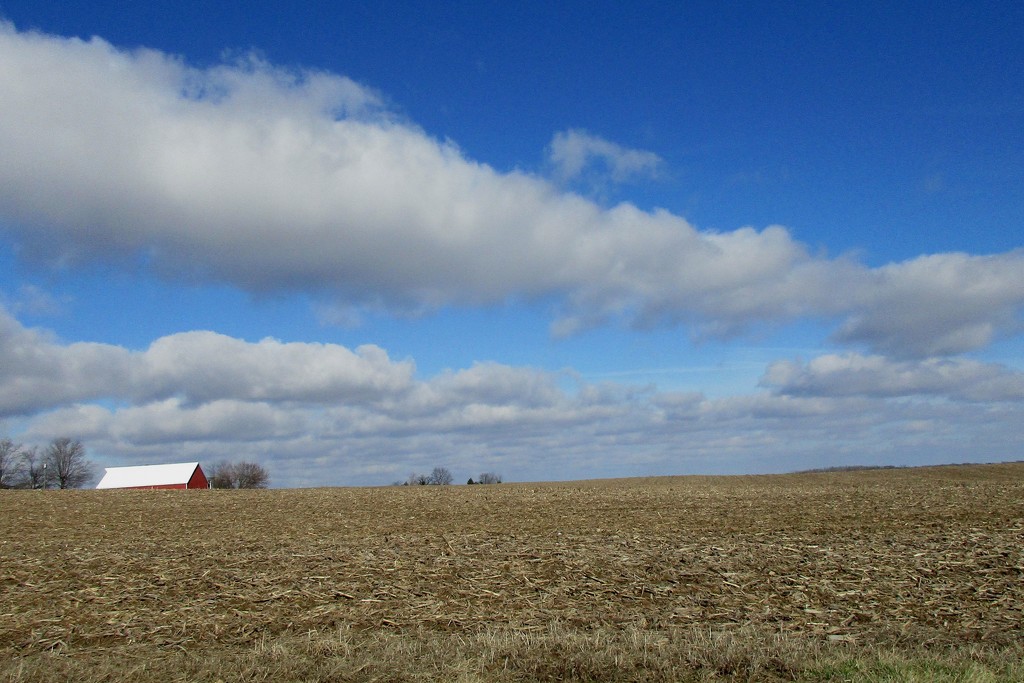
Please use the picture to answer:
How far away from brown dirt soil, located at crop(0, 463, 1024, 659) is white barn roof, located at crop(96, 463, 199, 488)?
7947cm

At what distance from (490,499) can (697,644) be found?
3037 cm

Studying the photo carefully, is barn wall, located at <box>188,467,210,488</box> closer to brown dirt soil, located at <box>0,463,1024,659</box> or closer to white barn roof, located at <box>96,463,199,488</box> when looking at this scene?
white barn roof, located at <box>96,463,199,488</box>

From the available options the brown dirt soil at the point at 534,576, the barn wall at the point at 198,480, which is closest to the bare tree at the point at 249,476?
the barn wall at the point at 198,480

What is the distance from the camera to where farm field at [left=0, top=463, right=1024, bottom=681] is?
28.6 ft

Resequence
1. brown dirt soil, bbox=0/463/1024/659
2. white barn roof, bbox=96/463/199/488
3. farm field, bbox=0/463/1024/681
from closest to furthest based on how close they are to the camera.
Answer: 1. farm field, bbox=0/463/1024/681
2. brown dirt soil, bbox=0/463/1024/659
3. white barn roof, bbox=96/463/199/488

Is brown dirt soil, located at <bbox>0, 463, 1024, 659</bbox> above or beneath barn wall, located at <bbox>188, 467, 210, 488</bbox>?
beneath

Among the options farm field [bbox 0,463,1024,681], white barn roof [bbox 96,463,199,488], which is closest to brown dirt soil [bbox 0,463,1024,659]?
farm field [bbox 0,463,1024,681]

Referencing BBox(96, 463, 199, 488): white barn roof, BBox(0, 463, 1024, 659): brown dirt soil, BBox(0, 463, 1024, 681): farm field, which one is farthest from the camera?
BBox(96, 463, 199, 488): white barn roof

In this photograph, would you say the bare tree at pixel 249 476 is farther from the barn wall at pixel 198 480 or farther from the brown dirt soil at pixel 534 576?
the brown dirt soil at pixel 534 576

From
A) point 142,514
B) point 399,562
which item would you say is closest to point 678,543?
point 399,562

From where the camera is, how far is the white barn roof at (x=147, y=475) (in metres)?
101

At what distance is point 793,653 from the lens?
8.84 meters

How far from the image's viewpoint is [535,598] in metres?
14.4

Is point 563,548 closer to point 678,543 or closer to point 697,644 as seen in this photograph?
point 678,543
